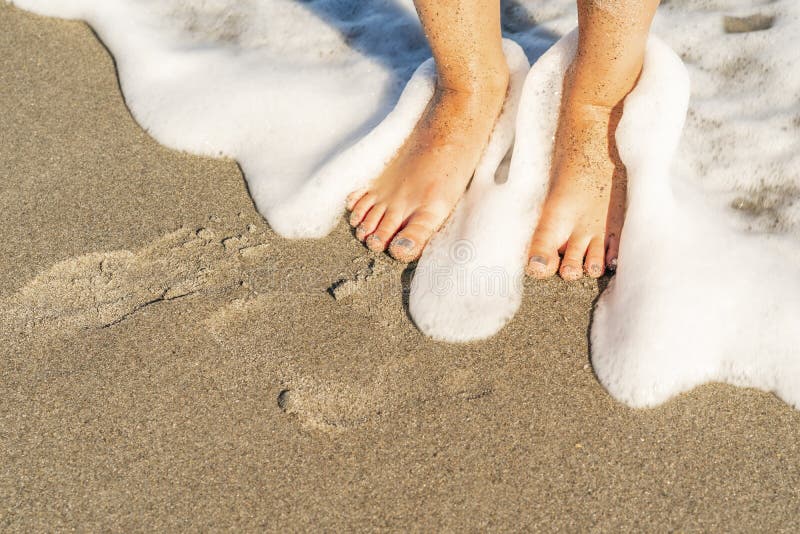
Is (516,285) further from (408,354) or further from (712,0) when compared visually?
(712,0)

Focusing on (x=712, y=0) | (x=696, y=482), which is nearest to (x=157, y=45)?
(x=712, y=0)

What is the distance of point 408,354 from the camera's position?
65.3 inches

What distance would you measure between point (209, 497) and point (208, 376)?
0.94 ft

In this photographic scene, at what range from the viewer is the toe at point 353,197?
201cm

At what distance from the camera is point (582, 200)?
1889 millimetres

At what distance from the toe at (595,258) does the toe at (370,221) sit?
21.4 inches

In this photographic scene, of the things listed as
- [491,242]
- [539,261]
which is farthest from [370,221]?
[539,261]

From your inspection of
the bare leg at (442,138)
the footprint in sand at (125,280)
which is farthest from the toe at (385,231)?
the footprint in sand at (125,280)

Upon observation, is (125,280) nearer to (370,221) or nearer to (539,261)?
(370,221)

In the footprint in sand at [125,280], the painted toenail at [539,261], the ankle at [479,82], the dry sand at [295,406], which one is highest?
the ankle at [479,82]

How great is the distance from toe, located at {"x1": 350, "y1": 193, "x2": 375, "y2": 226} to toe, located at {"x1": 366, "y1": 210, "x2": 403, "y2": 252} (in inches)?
2.4

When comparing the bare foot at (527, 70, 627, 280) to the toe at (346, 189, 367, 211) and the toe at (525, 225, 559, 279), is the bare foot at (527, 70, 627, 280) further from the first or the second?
the toe at (346, 189, 367, 211)

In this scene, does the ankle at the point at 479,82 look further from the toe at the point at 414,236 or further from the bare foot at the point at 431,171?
the toe at the point at 414,236

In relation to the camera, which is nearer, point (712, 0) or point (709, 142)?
point (709, 142)
